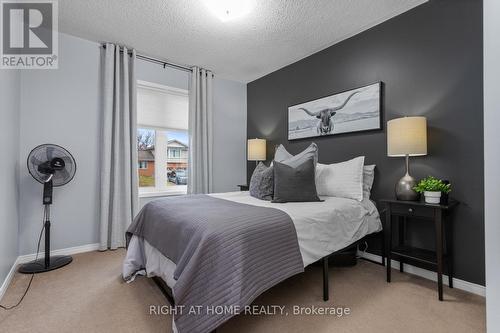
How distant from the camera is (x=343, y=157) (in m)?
2.81

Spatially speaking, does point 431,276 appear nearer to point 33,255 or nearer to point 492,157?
point 492,157

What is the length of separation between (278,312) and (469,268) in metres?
1.61

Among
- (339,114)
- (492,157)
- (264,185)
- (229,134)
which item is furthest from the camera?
(229,134)

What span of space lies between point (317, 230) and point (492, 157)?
1.04 meters

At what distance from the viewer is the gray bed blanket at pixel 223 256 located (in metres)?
1.19

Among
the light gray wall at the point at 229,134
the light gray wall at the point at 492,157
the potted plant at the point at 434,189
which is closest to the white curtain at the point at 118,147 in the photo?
the light gray wall at the point at 229,134

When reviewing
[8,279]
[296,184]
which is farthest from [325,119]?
[8,279]

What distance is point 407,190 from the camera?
203 cm

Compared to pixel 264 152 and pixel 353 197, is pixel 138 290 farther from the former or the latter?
pixel 264 152

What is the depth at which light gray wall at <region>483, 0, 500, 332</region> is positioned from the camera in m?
1.14

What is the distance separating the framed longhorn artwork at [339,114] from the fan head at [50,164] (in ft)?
8.96

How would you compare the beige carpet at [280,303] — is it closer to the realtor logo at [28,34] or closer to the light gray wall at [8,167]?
the light gray wall at [8,167]

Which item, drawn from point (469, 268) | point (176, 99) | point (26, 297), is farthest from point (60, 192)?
point (469, 268)

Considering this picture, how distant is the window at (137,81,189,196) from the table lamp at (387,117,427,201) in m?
2.83
